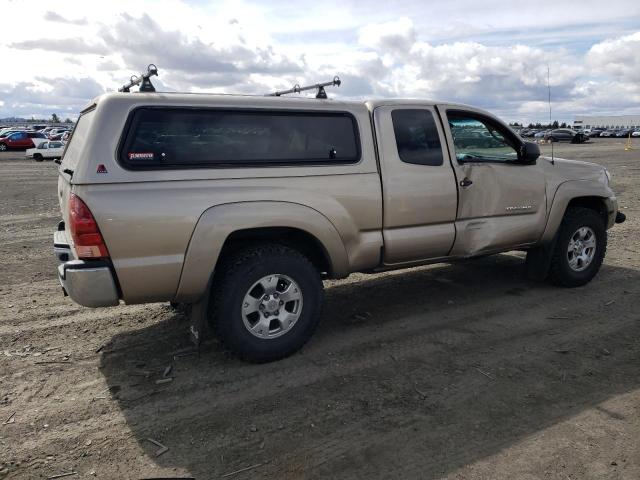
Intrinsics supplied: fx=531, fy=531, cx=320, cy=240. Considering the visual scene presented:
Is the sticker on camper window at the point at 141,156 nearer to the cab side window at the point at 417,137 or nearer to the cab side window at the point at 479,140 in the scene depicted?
the cab side window at the point at 417,137

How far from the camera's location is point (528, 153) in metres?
5.38

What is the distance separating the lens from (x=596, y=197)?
604cm

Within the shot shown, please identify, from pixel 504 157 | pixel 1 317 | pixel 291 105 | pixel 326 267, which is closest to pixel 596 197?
pixel 504 157

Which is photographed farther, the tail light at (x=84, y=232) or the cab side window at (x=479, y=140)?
the cab side window at (x=479, y=140)

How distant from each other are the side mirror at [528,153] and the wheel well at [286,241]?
2.45 meters

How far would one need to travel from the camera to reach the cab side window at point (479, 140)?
516 cm

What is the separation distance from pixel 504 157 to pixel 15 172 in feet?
75.3

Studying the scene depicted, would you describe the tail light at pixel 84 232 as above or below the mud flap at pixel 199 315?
above

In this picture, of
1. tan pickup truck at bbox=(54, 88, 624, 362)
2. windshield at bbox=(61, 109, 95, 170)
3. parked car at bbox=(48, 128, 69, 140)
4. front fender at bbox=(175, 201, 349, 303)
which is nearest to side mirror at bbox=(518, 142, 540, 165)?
tan pickup truck at bbox=(54, 88, 624, 362)

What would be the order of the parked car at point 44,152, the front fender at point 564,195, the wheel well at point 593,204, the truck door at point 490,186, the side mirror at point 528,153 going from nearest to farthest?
1. the truck door at point 490,186
2. the side mirror at point 528,153
3. the front fender at point 564,195
4. the wheel well at point 593,204
5. the parked car at point 44,152

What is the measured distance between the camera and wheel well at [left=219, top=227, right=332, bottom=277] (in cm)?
409

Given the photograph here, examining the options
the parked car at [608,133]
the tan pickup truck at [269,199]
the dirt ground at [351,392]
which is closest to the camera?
the dirt ground at [351,392]

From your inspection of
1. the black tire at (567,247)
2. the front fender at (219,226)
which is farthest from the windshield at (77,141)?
the black tire at (567,247)

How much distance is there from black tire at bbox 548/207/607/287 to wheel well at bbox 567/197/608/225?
69 millimetres
